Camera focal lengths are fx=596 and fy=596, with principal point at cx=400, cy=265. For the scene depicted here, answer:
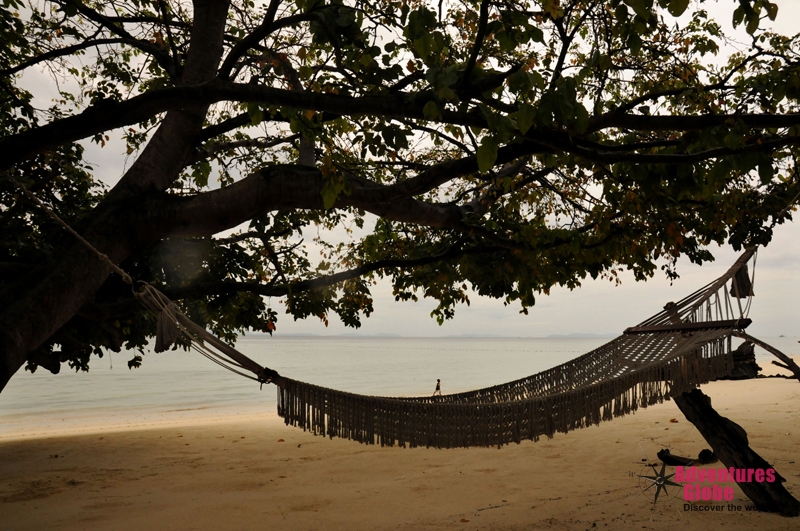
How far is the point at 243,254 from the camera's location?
6.39 m

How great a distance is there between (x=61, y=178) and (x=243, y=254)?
1.94 m

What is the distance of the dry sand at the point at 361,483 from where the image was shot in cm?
362

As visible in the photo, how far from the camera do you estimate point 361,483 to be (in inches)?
187

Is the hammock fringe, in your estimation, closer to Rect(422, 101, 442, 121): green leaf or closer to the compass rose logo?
A: the compass rose logo

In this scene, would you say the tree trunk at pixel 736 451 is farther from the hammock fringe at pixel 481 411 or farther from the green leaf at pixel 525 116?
the green leaf at pixel 525 116

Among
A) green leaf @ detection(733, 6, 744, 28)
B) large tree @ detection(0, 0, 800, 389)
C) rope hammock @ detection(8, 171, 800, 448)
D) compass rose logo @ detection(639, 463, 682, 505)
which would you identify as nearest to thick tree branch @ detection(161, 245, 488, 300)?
large tree @ detection(0, 0, 800, 389)

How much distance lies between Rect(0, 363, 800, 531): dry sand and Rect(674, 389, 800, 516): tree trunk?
82 mm

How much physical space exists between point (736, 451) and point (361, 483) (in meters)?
2.68

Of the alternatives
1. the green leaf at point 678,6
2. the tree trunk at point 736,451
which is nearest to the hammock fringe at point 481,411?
the tree trunk at point 736,451

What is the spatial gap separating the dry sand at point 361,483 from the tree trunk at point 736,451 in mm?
82

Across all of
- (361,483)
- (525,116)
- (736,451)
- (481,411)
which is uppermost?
(525,116)

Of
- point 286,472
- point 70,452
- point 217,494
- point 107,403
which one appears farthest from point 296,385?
point 107,403

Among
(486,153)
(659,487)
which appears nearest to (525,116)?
(486,153)

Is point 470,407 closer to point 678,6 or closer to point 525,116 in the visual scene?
point 525,116
